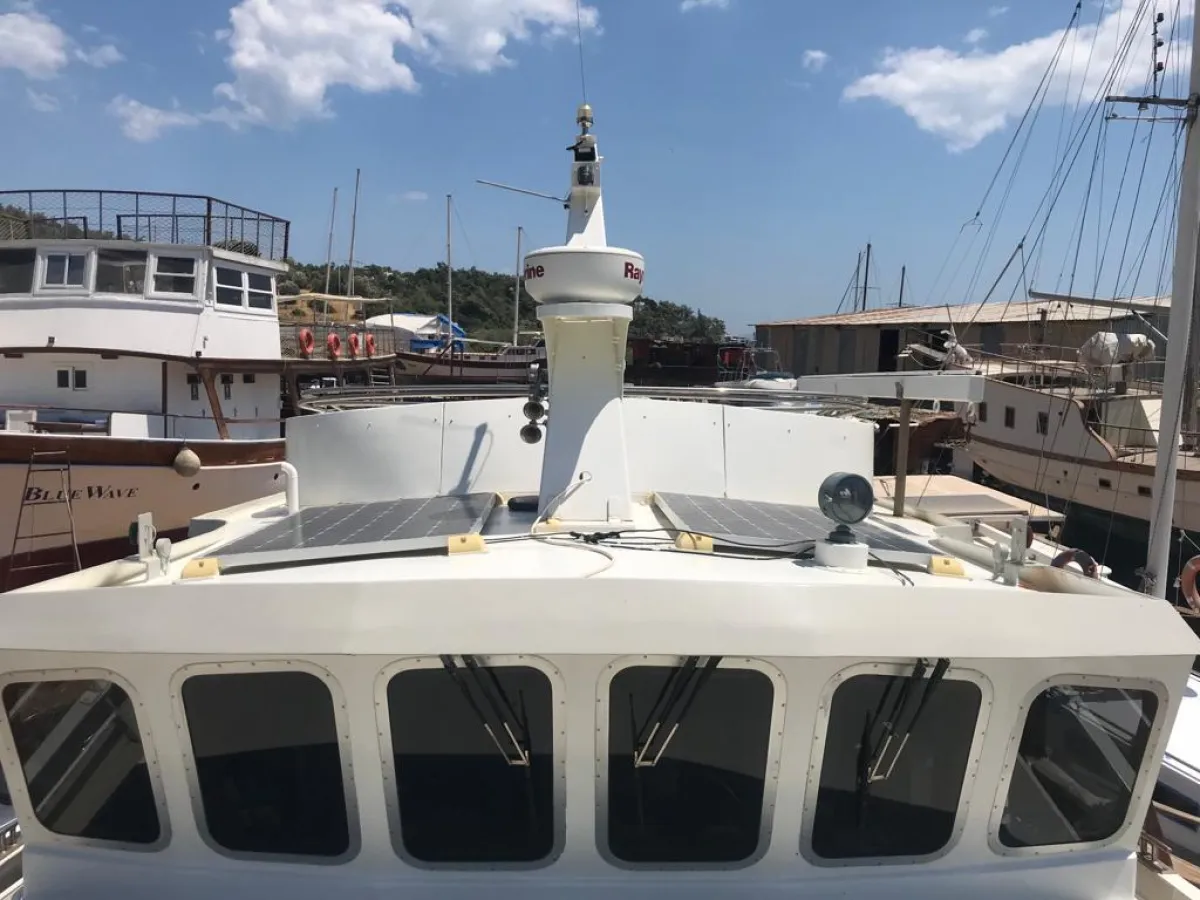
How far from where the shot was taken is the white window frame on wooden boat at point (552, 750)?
133 inches

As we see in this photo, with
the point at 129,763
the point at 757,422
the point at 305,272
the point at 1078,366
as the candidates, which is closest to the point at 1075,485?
the point at 1078,366

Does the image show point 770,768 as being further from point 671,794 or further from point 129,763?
point 129,763

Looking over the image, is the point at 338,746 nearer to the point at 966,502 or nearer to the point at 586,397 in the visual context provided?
the point at 586,397

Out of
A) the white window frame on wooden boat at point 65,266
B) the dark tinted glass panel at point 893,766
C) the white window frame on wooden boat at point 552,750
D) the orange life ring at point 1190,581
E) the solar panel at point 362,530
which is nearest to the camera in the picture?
the white window frame on wooden boat at point 552,750

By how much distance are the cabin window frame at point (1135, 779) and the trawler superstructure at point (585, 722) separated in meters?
0.01

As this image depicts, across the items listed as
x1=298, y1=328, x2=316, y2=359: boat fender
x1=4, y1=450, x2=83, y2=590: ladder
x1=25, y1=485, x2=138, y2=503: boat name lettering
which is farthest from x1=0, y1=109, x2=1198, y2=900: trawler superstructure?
x1=298, y1=328, x2=316, y2=359: boat fender

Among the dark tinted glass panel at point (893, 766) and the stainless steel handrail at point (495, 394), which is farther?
the stainless steel handrail at point (495, 394)

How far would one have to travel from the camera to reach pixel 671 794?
3.59m

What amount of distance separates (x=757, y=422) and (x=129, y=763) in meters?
4.44

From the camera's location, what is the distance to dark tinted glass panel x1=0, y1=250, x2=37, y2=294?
17531mm

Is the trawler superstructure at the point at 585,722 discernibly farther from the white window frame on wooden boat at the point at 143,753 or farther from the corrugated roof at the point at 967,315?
the corrugated roof at the point at 967,315

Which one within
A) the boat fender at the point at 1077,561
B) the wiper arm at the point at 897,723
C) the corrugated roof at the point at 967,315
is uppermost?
the corrugated roof at the point at 967,315

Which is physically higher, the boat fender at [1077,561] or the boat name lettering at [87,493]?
the boat fender at [1077,561]

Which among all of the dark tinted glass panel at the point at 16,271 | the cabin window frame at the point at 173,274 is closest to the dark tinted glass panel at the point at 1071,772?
the cabin window frame at the point at 173,274
